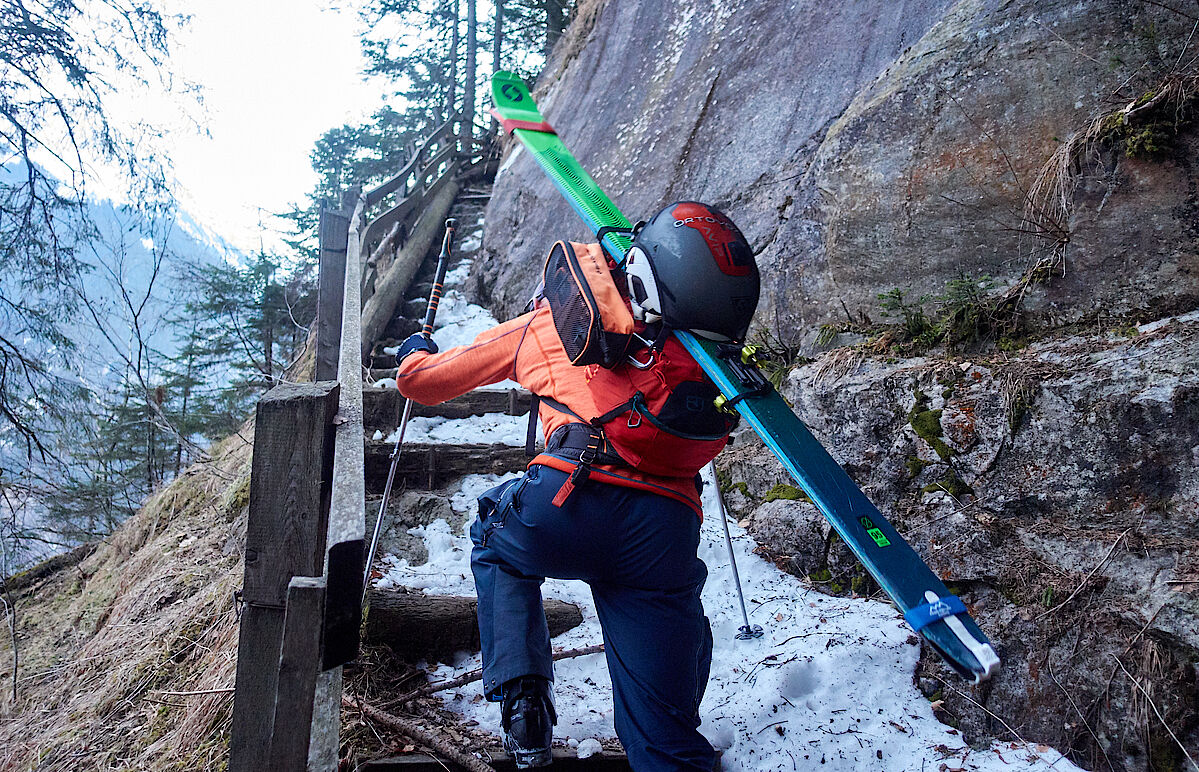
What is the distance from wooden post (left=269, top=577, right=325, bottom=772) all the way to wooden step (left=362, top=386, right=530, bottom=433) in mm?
3374

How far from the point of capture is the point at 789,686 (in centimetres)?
279

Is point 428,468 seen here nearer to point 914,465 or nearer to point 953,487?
point 914,465

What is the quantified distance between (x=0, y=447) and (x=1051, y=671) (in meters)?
7.59

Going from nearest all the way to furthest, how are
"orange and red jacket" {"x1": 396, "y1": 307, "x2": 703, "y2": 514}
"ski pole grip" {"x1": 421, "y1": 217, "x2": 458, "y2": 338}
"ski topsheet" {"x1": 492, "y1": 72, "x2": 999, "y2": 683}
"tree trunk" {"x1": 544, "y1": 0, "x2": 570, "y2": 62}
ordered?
"ski topsheet" {"x1": 492, "y1": 72, "x2": 999, "y2": 683}
"orange and red jacket" {"x1": 396, "y1": 307, "x2": 703, "y2": 514}
"ski pole grip" {"x1": 421, "y1": 217, "x2": 458, "y2": 338}
"tree trunk" {"x1": 544, "y1": 0, "x2": 570, "y2": 62}

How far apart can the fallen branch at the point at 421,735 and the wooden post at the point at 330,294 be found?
2.28 metres

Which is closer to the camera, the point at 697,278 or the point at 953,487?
the point at 697,278

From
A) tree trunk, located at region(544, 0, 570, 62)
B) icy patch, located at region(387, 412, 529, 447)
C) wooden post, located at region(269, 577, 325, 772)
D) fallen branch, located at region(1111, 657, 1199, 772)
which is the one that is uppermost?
tree trunk, located at region(544, 0, 570, 62)

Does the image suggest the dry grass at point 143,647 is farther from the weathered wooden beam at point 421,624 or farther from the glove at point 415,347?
the glove at point 415,347

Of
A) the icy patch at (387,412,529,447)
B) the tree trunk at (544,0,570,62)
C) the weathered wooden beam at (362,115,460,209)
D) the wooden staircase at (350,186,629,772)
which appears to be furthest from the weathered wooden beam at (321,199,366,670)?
the tree trunk at (544,0,570,62)

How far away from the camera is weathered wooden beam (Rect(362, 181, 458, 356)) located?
6719mm

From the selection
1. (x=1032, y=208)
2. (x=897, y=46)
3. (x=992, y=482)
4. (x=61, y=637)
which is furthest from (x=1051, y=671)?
(x=61, y=637)

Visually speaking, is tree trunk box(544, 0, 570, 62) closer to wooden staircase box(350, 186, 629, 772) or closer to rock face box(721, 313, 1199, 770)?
wooden staircase box(350, 186, 629, 772)

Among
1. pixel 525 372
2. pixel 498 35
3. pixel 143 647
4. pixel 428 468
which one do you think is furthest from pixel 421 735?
pixel 498 35

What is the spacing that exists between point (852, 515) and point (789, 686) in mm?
1153
